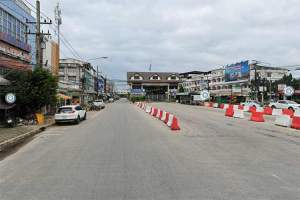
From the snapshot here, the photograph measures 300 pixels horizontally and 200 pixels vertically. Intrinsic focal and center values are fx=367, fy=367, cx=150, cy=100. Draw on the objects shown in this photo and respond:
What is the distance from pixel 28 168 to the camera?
32.1 feet

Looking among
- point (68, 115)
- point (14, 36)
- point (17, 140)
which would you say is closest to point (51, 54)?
point (14, 36)

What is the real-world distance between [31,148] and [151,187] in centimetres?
868

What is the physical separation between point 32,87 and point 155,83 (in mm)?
111614

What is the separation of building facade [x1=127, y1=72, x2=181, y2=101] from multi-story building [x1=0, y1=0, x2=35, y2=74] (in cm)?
9835

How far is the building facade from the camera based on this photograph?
137750mm

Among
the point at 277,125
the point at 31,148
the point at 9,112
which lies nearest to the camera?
the point at 31,148

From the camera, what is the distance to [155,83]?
456 ft

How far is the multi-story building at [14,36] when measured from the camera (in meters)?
29.7

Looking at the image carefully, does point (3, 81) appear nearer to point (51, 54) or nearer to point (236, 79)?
point (51, 54)

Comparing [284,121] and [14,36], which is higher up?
[14,36]

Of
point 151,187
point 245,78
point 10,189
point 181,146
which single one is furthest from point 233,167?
point 245,78

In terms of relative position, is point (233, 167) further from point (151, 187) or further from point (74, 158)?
point (74, 158)

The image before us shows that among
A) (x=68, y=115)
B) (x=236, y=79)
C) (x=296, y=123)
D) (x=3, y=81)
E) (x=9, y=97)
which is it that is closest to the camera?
(x=296, y=123)

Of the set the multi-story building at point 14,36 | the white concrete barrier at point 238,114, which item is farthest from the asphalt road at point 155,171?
the multi-story building at point 14,36
